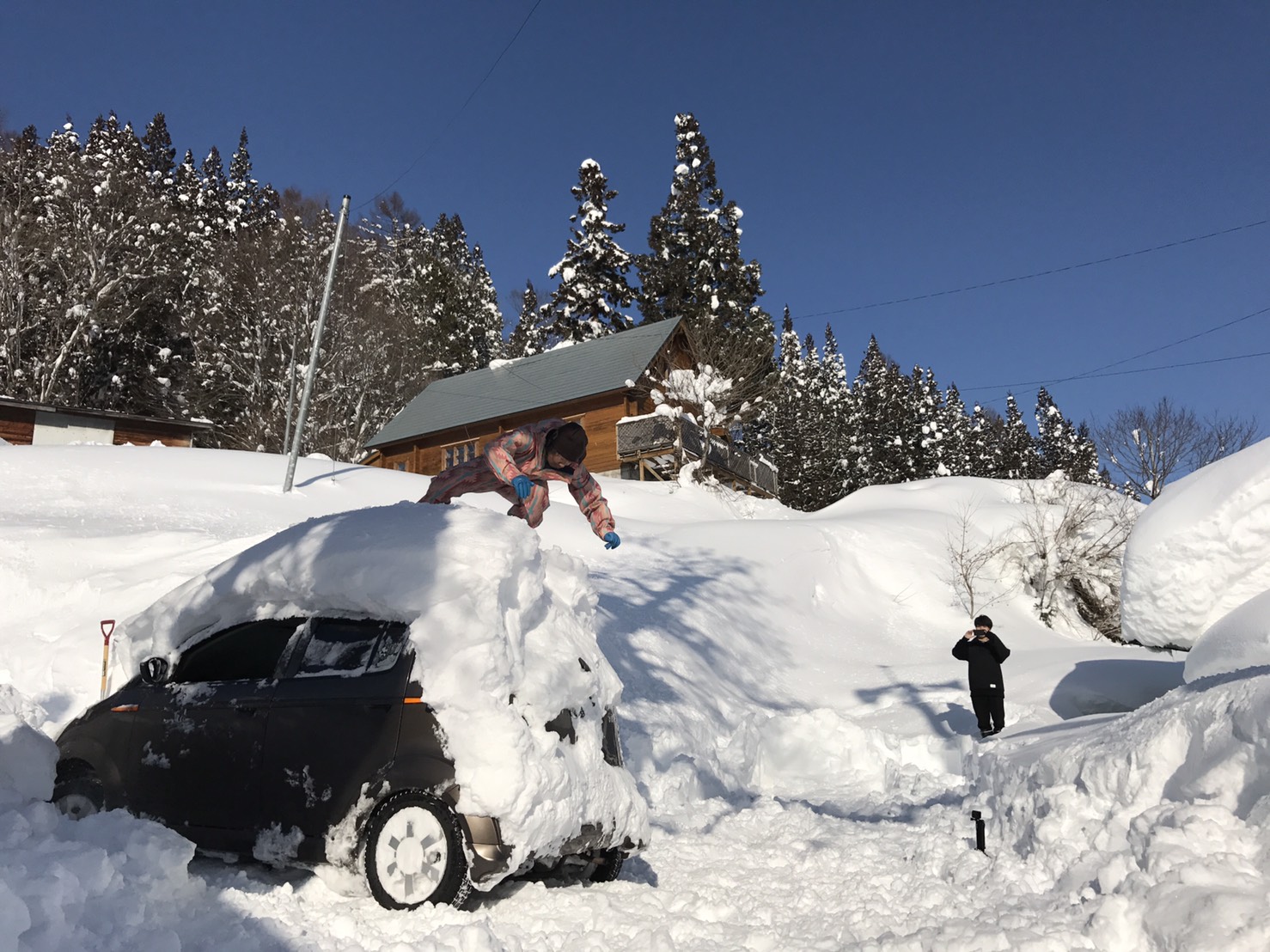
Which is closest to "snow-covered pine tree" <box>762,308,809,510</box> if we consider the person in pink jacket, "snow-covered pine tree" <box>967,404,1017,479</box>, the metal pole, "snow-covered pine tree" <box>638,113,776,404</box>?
"snow-covered pine tree" <box>638,113,776,404</box>

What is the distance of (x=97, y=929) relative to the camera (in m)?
3.10

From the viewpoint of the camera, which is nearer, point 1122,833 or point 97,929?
point 97,929

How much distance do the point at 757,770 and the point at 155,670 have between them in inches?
249

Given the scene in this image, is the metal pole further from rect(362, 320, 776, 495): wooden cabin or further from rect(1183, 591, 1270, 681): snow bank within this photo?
rect(362, 320, 776, 495): wooden cabin

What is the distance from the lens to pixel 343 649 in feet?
15.2

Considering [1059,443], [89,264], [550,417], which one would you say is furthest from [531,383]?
[1059,443]

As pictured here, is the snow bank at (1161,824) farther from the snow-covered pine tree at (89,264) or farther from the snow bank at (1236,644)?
the snow-covered pine tree at (89,264)

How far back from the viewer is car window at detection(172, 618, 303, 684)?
478 centimetres

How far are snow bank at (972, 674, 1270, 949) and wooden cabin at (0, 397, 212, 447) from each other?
93.3ft

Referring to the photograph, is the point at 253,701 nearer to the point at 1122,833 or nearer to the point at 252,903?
the point at 252,903

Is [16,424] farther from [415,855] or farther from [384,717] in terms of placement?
[415,855]

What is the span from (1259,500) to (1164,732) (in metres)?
3.66

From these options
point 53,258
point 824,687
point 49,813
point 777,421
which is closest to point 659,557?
point 824,687

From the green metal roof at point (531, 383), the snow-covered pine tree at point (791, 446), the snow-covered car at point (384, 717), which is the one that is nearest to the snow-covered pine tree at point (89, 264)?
the green metal roof at point (531, 383)
